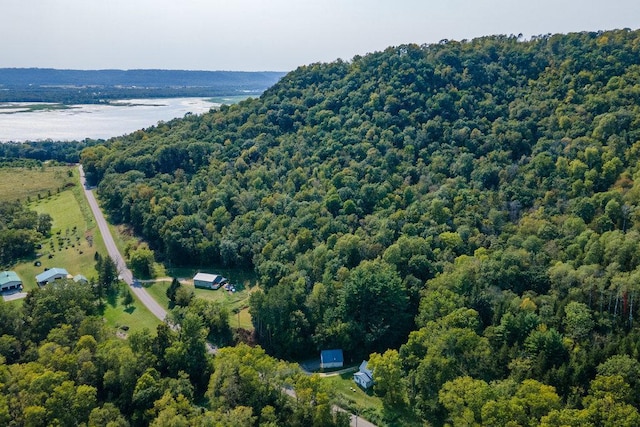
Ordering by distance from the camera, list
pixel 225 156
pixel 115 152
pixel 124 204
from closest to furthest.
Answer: pixel 124 204 < pixel 225 156 < pixel 115 152

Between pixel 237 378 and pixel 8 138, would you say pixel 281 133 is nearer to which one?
pixel 237 378

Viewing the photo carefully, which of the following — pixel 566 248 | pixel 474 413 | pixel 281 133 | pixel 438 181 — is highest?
pixel 281 133

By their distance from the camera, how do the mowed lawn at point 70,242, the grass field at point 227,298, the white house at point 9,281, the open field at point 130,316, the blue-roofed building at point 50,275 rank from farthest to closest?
the blue-roofed building at point 50,275 → the white house at point 9,281 → the mowed lawn at point 70,242 → the grass field at point 227,298 → the open field at point 130,316

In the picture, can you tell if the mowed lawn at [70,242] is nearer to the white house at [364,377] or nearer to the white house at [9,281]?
the white house at [9,281]

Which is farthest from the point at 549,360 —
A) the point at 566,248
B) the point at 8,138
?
the point at 8,138

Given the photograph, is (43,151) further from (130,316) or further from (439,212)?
(439,212)

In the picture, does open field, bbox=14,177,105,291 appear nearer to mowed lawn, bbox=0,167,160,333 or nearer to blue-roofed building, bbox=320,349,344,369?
mowed lawn, bbox=0,167,160,333

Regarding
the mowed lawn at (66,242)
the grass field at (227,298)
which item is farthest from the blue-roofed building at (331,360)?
the mowed lawn at (66,242)
